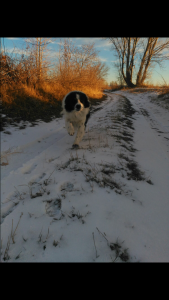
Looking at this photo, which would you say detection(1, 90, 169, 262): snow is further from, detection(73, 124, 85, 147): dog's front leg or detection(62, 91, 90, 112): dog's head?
detection(62, 91, 90, 112): dog's head

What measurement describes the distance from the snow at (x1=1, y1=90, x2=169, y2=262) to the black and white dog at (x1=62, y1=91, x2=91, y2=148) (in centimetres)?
117

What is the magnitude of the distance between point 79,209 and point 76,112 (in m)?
2.49

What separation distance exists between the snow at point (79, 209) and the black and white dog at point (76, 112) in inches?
45.9

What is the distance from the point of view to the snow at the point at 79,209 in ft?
3.41

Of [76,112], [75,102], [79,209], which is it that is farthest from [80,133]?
[79,209]

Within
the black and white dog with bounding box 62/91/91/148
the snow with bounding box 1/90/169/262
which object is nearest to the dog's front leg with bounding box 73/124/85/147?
the black and white dog with bounding box 62/91/91/148

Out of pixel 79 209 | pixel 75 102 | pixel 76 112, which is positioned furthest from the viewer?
pixel 76 112

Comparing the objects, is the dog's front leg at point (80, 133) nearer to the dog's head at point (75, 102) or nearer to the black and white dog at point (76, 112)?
the black and white dog at point (76, 112)

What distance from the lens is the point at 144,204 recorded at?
1.68m

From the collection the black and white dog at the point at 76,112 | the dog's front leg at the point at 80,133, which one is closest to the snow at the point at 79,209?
the dog's front leg at the point at 80,133

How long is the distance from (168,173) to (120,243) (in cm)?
171

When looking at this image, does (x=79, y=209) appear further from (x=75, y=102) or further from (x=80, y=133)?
(x=75, y=102)

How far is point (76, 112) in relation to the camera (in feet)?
11.4

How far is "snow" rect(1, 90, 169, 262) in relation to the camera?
1039mm
